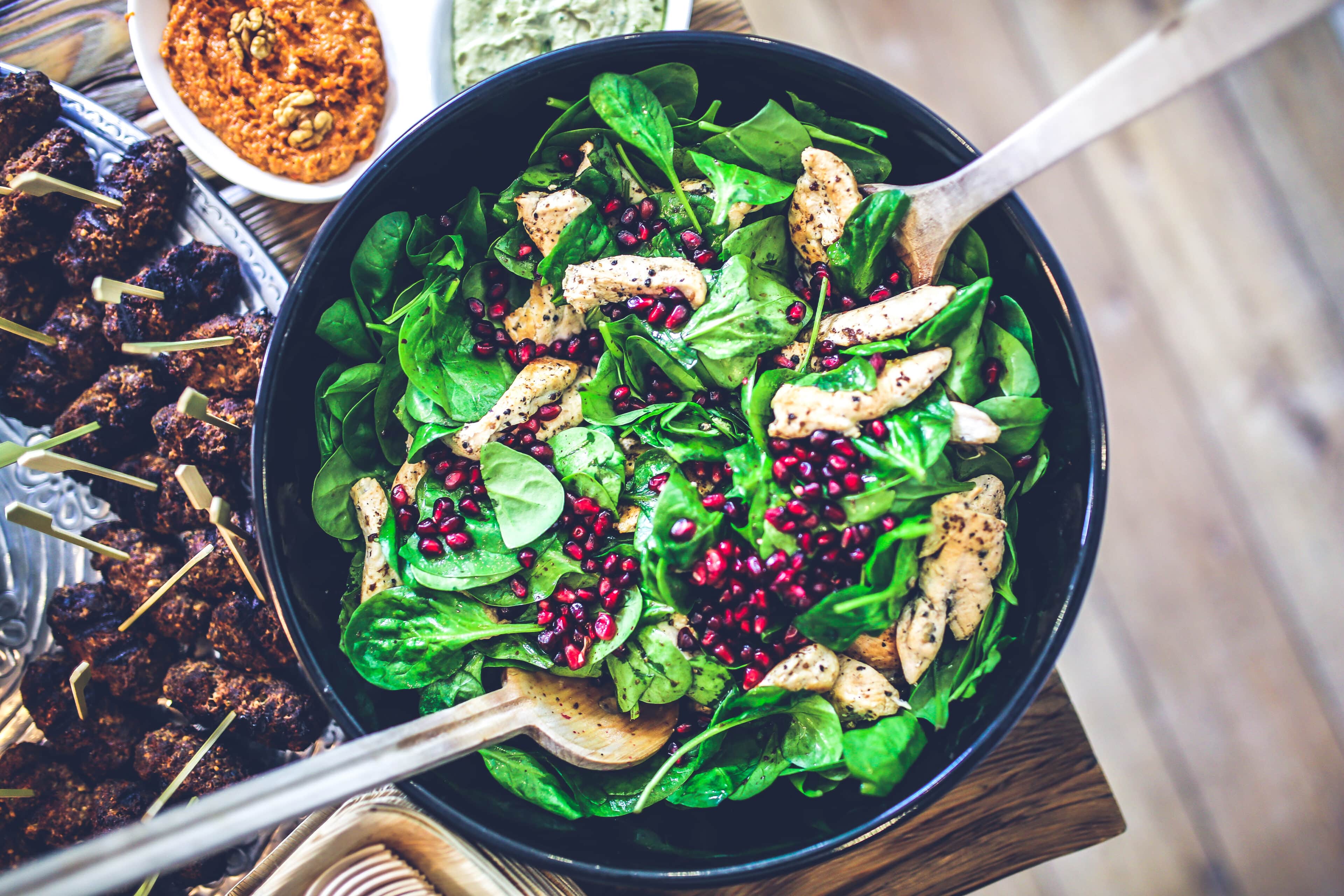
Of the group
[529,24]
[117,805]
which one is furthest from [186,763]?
[529,24]

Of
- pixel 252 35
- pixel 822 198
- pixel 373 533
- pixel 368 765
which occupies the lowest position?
pixel 368 765

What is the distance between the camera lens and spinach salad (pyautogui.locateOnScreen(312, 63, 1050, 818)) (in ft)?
5.27

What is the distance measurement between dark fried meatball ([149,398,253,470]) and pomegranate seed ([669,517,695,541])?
102 centimetres

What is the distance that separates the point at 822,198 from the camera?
1.72m

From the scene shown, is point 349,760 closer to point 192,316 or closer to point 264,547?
point 264,547

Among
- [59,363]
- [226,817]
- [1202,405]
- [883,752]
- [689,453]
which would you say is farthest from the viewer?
[1202,405]

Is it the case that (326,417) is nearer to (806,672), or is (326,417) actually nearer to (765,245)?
(765,245)

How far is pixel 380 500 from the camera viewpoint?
1755 mm

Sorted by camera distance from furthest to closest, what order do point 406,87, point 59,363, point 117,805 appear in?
point 406,87
point 59,363
point 117,805

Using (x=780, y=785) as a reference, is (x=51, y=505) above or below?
above

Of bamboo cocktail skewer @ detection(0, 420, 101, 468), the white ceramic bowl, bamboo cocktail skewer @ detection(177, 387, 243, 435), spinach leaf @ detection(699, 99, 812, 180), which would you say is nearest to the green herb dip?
the white ceramic bowl

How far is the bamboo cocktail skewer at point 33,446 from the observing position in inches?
62.1

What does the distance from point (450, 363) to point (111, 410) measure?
887 millimetres

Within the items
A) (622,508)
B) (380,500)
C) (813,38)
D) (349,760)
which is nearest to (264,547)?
(380,500)
